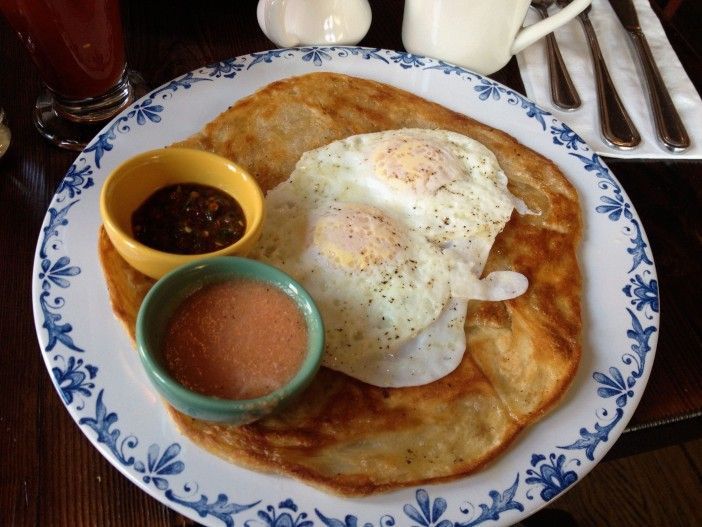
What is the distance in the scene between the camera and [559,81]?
7.95ft

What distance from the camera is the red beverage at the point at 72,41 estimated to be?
5.90ft

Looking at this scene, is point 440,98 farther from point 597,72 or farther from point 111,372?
point 111,372

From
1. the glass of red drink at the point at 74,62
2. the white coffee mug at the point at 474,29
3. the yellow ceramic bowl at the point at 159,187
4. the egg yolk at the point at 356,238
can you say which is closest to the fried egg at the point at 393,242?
the egg yolk at the point at 356,238

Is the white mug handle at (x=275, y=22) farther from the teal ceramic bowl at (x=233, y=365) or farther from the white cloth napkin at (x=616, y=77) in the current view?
the teal ceramic bowl at (x=233, y=365)

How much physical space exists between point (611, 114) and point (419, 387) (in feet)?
4.77

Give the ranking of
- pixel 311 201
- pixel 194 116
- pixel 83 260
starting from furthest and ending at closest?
pixel 194 116
pixel 311 201
pixel 83 260

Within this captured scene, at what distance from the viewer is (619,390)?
154cm

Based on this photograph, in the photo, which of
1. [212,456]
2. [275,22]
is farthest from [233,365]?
[275,22]

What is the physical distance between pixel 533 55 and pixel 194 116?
4.85ft

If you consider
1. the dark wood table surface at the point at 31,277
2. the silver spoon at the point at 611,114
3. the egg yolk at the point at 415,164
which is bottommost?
the dark wood table surface at the point at 31,277

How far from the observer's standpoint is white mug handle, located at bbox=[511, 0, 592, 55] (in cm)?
226

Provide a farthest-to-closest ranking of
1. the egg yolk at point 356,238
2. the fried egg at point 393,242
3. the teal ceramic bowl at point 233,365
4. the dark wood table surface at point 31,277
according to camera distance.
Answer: the egg yolk at point 356,238, the fried egg at point 393,242, the dark wood table surface at point 31,277, the teal ceramic bowl at point 233,365

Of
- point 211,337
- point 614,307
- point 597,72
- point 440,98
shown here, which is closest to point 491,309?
point 614,307

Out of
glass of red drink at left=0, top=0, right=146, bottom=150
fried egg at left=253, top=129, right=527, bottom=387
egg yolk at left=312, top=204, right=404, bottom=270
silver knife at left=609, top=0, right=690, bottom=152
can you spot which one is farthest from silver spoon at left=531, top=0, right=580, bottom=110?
glass of red drink at left=0, top=0, right=146, bottom=150
